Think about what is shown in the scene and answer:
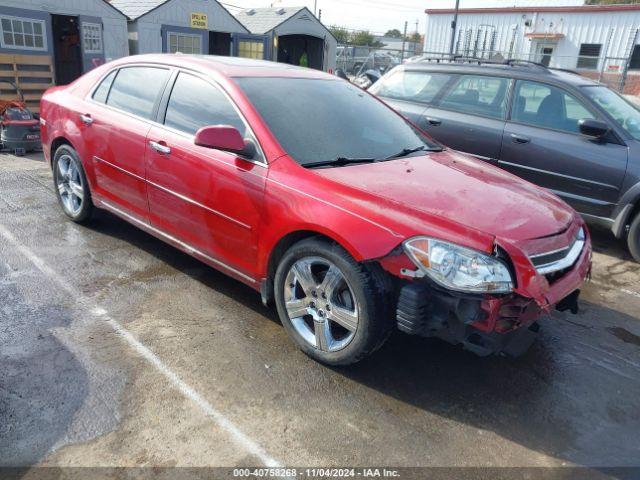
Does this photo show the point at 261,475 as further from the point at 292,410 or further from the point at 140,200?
the point at 140,200

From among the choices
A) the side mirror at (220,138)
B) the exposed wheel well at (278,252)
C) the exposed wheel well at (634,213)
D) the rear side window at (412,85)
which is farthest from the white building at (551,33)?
the exposed wheel well at (278,252)

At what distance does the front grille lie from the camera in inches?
107

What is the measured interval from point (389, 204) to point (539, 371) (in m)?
1.47

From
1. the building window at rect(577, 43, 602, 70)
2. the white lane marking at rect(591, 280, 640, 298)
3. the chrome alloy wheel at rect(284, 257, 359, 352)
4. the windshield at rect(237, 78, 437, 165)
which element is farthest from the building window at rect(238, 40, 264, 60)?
the building window at rect(577, 43, 602, 70)

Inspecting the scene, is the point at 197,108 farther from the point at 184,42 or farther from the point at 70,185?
the point at 184,42

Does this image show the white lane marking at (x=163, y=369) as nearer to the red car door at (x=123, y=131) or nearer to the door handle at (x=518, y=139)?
the red car door at (x=123, y=131)

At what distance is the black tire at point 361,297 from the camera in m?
2.74

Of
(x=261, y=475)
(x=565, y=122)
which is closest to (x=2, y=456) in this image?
(x=261, y=475)

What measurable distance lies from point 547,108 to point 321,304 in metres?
3.98

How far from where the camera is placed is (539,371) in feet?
10.6

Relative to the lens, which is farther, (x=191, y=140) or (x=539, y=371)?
(x=191, y=140)

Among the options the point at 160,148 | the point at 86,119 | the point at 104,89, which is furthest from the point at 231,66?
the point at 86,119

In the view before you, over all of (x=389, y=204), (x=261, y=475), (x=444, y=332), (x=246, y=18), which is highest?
(x=246, y=18)

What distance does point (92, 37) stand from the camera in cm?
1373
